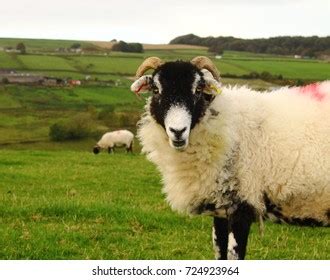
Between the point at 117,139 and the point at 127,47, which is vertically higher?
the point at 127,47

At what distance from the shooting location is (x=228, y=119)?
6.96 metres

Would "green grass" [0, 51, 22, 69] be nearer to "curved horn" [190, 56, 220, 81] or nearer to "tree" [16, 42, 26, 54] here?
"tree" [16, 42, 26, 54]

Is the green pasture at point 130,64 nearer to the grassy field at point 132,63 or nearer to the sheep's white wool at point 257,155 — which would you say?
the grassy field at point 132,63

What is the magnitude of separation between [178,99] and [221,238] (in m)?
1.74

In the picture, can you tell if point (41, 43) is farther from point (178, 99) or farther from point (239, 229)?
point (239, 229)

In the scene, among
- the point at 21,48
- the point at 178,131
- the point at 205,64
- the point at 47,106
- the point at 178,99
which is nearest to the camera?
the point at 178,131

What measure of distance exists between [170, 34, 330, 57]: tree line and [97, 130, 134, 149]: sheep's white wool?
9719 mm

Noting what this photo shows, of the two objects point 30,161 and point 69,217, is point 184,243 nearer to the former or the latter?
point 69,217

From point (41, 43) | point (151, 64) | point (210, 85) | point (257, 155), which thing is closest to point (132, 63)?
point (41, 43)

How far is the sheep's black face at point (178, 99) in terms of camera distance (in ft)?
20.7

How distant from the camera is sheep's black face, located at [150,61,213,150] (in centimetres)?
630

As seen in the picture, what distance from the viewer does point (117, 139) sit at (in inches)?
1357

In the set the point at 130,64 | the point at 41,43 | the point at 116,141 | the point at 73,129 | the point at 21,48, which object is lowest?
the point at 73,129
